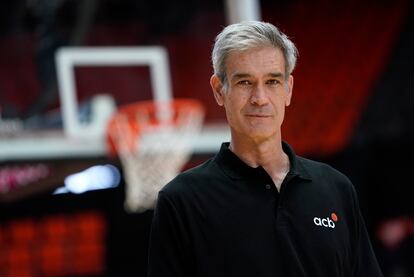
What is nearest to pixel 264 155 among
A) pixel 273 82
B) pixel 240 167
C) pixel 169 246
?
pixel 240 167

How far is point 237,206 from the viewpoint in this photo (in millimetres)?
1930

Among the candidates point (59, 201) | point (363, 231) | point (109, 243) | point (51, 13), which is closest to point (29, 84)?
point (51, 13)

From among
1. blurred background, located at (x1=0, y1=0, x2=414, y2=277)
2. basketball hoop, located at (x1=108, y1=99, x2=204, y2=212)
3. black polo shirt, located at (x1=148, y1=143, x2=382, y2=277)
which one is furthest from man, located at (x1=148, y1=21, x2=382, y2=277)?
blurred background, located at (x1=0, y1=0, x2=414, y2=277)

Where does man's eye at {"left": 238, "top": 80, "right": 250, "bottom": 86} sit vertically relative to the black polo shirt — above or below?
above

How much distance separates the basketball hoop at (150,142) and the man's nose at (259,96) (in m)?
4.97

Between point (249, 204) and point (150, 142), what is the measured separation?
197 inches

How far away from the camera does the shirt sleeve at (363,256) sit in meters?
2.04

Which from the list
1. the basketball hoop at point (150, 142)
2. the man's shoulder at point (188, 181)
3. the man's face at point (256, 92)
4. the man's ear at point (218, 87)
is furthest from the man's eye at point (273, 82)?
the basketball hoop at point (150, 142)

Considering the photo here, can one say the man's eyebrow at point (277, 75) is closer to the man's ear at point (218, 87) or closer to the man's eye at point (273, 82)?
the man's eye at point (273, 82)

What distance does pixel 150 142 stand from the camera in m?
6.92

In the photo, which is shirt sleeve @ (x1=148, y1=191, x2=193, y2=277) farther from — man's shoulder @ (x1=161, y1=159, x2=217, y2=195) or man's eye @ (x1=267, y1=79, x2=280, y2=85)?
man's eye @ (x1=267, y1=79, x2=280, y2=85)

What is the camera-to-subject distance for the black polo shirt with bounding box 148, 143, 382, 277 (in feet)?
6.23

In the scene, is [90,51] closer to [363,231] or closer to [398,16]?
[398,16]

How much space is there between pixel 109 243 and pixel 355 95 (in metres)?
3.08
